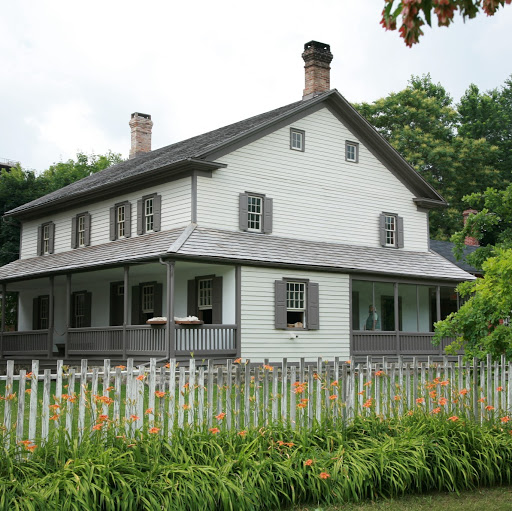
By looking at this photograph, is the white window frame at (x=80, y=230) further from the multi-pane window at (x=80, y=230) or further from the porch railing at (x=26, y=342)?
the porch railing at (x=26, y=342)

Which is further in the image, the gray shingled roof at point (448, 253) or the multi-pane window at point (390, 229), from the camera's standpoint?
the gray shingled roof at point (448, 253)

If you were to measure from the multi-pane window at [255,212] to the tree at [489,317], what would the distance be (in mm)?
11713

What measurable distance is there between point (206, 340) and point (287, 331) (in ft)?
9.68

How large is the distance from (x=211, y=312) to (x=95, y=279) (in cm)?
576

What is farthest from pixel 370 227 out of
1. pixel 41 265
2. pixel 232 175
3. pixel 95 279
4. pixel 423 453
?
pixel 423 453

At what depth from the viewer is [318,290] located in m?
23.9

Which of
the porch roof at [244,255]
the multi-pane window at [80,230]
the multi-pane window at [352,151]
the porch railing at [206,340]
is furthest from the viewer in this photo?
the multi-pane window at [80,230]

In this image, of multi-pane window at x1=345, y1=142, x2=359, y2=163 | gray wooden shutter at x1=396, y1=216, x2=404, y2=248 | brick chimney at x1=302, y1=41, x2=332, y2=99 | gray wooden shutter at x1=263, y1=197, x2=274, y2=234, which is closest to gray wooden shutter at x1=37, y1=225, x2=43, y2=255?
gray wooden shutter at x1=263, y1=197, x2=274, y2=234

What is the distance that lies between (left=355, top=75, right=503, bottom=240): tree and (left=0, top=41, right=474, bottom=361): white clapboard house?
1867cm

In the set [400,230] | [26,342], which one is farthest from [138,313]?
[400,230]

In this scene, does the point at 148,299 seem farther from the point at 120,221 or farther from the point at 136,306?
the point at 120,221

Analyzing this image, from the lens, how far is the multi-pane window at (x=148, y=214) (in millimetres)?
24484

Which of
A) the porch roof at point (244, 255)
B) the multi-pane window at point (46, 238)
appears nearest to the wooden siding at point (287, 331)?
the porch roof at point (244, 255)

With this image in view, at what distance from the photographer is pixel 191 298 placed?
77.4ft
